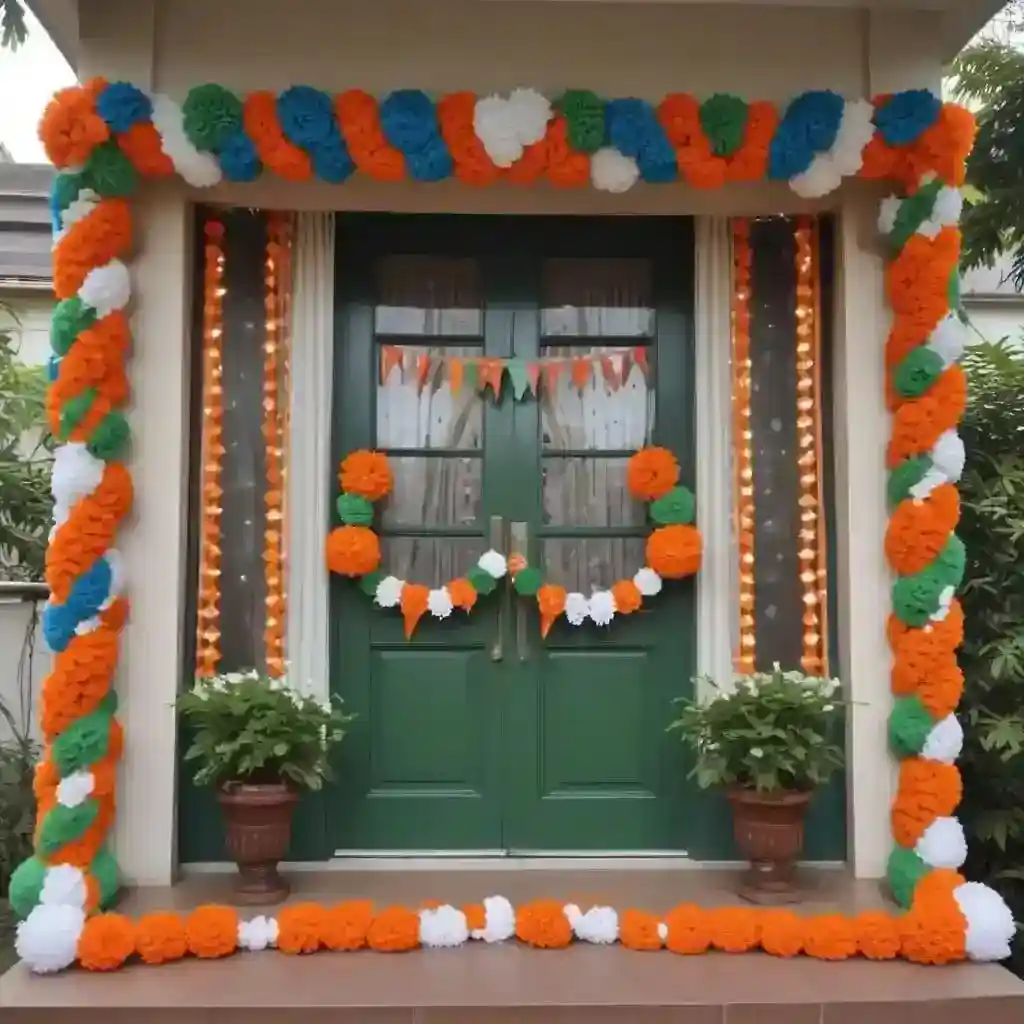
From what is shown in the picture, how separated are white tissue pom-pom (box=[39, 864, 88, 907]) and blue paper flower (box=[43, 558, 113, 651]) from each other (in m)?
0.59

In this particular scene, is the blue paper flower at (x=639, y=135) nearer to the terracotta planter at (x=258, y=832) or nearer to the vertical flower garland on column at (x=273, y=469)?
the vertical flower garland on column at (x=273, y=469)

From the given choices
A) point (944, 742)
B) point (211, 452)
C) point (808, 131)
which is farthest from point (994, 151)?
point (211, 452)

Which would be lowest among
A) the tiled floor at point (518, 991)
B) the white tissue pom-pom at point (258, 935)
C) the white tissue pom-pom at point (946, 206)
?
the tiled floor at point (518, 991)

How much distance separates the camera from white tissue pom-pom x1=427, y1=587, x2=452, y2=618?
3344mm

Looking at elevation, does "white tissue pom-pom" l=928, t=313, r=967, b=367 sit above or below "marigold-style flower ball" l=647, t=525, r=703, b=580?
above

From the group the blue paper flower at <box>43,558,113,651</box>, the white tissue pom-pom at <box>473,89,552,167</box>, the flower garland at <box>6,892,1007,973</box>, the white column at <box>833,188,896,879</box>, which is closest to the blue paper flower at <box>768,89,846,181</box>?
the white column at <box>833,188,896,879</box>

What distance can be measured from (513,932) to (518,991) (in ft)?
0.97

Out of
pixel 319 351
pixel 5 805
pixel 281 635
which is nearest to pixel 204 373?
pixel 319 351

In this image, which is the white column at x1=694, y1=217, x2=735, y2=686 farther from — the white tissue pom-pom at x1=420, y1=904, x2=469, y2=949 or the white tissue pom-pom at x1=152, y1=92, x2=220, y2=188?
the white tissue pom-pom at x1=152, y1=92, x2=220, y2=188

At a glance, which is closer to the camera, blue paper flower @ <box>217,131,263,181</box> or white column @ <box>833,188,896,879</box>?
blue paper flower @ <box>217,131,263,181</box>

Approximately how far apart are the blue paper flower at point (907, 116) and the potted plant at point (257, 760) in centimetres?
235

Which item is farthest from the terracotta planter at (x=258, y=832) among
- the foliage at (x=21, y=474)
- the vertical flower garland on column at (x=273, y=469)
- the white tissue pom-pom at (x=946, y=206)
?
the white tissue pom-pom at (x=946, y=206)

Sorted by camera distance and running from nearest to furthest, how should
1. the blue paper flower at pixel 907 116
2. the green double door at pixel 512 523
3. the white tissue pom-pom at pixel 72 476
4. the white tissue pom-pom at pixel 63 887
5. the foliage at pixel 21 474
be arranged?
1. the white tissue pom-pom at pixel 63 887
2. the white tissue pom-pom at pixel 72 476
3. the blue paper flower at pixel 907 116
4. the green double door at pixel 512 523
5. the foliage at pixel 21 474

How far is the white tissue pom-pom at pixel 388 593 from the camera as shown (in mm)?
3355
